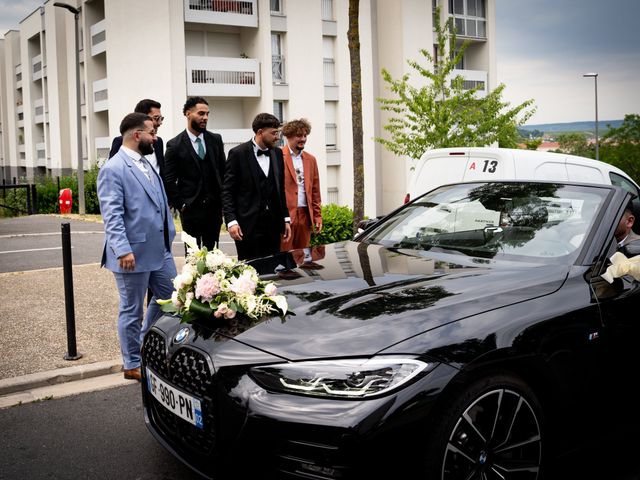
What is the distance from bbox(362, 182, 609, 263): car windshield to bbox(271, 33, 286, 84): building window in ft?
103

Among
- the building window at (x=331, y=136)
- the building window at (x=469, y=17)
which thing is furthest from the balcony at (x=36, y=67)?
the building window at (x=469, y=17)

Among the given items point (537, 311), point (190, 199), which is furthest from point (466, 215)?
point (190, 199)

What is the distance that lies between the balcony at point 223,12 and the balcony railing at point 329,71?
167 inches

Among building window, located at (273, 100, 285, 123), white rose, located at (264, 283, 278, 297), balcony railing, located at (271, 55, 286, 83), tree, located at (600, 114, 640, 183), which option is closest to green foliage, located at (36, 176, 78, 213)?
building window, located at (273, 100, 285, 123)

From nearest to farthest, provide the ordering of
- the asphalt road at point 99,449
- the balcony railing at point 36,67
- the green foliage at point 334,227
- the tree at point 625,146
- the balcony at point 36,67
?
the asphalt road at point 99,449 < the green foliage at point 334,227 < the balcony at point 36,67 < the balcony railing at point 36,67 < the tree at point 625,146

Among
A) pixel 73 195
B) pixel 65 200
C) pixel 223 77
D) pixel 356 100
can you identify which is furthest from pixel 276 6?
pixel 356 100

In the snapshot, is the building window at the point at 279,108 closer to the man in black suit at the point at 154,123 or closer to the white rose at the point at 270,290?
the man in black suit at the point at 154,123

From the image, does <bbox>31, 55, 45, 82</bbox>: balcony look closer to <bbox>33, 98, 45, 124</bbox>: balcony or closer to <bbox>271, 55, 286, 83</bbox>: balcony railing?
<bbox>33, 98, 45, 124</bbox>: balcony

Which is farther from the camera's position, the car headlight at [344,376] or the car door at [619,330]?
the car door at [619,330]

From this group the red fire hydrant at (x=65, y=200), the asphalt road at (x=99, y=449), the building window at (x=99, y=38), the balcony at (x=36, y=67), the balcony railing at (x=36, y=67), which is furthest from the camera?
the balcony railing at (x=36, y=67)

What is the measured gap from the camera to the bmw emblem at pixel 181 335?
10.7ft

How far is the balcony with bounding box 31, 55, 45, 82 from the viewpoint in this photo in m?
53.2

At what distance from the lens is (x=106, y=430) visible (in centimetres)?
446

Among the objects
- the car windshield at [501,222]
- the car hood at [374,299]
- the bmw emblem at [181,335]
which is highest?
the car windshield at [501,222]
